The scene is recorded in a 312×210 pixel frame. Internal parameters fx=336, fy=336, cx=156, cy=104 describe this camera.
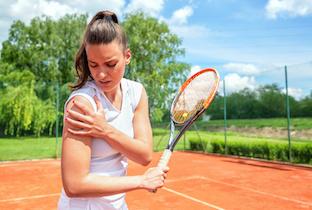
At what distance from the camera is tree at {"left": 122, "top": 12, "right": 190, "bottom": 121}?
25.9m

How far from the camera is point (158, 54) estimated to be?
2800cm

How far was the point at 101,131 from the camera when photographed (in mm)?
1119

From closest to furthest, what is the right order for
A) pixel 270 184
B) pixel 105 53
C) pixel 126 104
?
pixel 105 53 < pixel 126 104 < pixel 270 184

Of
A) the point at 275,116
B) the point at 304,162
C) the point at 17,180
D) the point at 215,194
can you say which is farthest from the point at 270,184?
the point at 275,116

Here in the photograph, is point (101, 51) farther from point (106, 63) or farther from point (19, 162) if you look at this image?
point (19, 162)

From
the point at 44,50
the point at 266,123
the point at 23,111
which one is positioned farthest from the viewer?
the point at 44,50

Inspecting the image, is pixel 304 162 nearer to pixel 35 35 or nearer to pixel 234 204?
pixel 234 204

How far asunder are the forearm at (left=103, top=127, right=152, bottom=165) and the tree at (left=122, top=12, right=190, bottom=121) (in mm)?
23649

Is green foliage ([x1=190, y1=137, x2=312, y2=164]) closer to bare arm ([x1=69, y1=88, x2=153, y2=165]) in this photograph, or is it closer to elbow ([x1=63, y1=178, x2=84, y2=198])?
bare arm ([x1=69, y1=88, x2=153, y2=165])

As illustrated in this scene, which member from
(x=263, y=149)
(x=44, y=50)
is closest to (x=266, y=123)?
(x=263, y=149)

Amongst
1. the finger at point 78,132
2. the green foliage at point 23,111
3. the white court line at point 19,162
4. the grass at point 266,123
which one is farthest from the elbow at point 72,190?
the green foliage at point 23,111

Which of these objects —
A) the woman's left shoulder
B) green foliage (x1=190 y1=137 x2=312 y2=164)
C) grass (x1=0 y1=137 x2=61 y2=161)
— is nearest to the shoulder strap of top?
the woman's left shoulder

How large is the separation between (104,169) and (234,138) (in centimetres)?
1311

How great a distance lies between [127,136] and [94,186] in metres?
0.21
